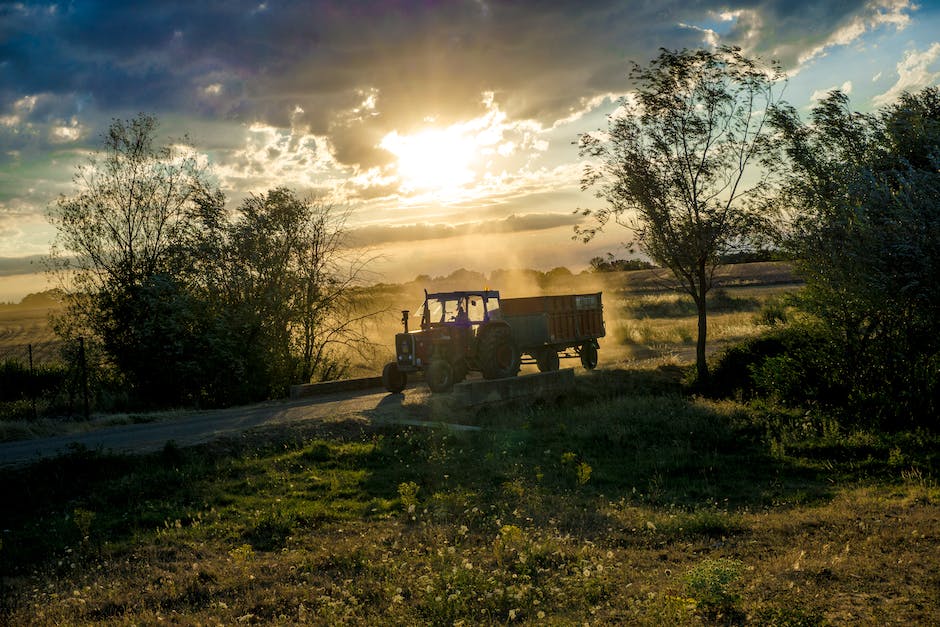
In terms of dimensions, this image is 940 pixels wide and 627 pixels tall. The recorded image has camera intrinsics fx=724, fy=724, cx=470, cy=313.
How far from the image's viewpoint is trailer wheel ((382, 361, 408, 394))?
2033 cm

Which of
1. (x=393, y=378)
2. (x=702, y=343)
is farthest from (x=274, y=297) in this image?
(x=702, y=343)

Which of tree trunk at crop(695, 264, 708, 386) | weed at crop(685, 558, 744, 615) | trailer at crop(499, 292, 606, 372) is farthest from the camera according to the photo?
tree trunk at crop(695, 264, 708, 386)

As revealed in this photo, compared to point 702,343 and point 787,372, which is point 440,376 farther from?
point 787,372

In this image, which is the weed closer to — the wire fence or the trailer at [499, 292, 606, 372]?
the trailer at [499, 292, 606, 372]

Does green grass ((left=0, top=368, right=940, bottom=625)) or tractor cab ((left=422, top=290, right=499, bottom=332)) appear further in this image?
tractor cab ((left=422, top=290, right=499, bottom=332))

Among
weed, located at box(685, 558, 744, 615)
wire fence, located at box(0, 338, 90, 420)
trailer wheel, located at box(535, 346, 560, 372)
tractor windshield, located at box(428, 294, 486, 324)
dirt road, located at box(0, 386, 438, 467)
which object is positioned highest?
tractor windshield, located at box(428, 294, 486, 324)

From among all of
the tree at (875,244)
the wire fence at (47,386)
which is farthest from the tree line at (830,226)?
the wire fence at (47,386)

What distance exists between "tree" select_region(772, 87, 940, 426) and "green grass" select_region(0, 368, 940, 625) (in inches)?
81.4

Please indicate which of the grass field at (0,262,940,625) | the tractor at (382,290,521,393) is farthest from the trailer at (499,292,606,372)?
the grass field at (0,262,940,625)

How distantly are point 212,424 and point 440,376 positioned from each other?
5.84 metres

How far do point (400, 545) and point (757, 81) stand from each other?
17.9 metres

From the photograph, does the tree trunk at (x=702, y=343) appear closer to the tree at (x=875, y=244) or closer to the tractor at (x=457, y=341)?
the tree at (x=875, y=244)

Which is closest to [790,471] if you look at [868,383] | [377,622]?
[868,383]

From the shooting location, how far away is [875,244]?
12.4 meters
